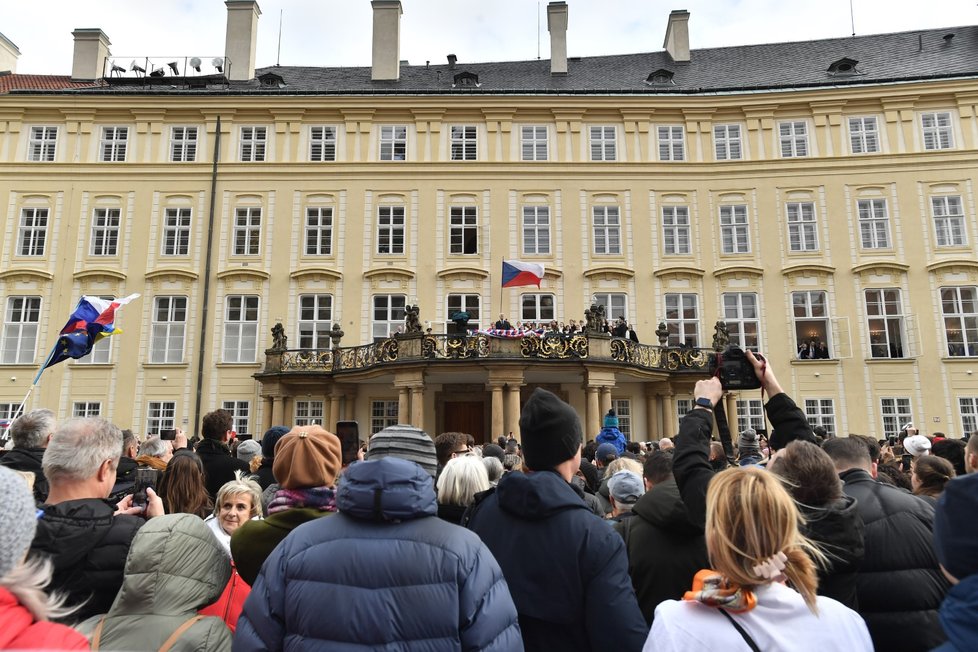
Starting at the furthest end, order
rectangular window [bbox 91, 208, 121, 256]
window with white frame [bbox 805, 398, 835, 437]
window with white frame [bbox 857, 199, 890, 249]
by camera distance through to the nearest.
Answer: rectangular window [bbox 91, 208, 121, 256]
window with white frame [bbox 857, 199, 890, 249]
window with white frame [bbox 805, 398, 835, 437]

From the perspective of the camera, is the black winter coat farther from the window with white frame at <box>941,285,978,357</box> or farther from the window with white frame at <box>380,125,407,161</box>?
the window with white frame at <box>380,125,407,161</box>

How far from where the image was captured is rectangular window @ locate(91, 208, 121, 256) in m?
29.4

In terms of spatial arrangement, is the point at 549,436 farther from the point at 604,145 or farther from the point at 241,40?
the point at 241,40

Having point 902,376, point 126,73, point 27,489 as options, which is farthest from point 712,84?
point 27,489

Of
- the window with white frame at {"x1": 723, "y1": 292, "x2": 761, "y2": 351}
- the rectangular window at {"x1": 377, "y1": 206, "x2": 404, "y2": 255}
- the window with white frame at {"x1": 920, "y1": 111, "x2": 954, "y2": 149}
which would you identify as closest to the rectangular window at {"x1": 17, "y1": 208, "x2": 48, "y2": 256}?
the rectangular window at {"x1": 377, "y1": 206, "x2": 404, "y2": 255}

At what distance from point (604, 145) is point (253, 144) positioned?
49.4 ft

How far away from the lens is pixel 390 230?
29.5m

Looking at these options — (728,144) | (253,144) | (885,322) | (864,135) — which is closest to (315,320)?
(253,144)

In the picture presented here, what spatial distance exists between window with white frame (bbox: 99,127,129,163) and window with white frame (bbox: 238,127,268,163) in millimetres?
4949

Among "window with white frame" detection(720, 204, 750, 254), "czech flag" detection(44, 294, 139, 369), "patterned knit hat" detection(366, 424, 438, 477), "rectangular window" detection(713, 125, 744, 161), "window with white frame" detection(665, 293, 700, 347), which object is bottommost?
"patterned knit hat" detection(366, 424, 438, 477)

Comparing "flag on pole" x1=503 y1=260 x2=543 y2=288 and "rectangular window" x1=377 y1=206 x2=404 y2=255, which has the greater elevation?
"rectangular window" x1=377 y1=206 x2=404 y2=255

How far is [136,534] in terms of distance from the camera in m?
3.38

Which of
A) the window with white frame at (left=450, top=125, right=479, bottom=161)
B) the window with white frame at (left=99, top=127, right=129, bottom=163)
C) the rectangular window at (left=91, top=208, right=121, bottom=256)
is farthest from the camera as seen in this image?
the window with white frame at (left=450, top=125, right=479, bottom=161)

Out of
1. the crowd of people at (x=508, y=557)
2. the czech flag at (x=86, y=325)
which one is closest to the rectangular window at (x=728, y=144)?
the czech flag at (x=86, y=325)
